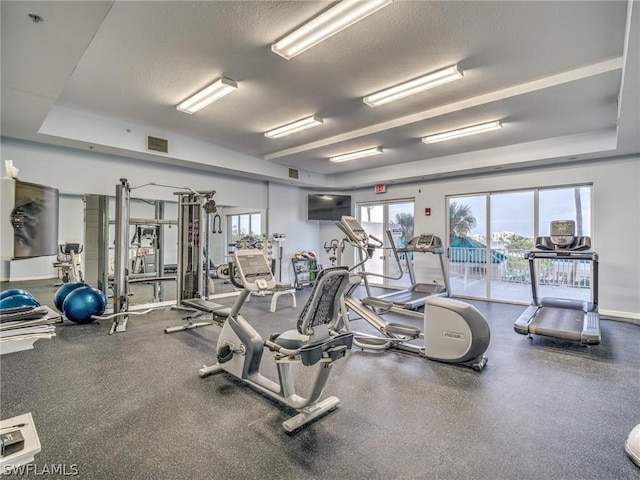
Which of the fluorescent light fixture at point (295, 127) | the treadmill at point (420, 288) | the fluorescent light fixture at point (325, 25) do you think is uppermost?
the fluorescent light fixture at point (295, 127)

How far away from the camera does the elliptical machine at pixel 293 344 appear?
2123mm

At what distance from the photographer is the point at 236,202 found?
23.9 ft

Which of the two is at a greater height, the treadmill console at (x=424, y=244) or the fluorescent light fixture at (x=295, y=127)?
the fluorescent light fixture at (x=295, y=127)

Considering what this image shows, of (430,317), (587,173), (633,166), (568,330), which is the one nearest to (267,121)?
(430,317)

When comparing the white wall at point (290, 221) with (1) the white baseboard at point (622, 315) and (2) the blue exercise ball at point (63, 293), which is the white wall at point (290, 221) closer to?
(2) the blue exercise ball at point (63, 293)

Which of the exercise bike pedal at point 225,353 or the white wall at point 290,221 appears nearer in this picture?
the exercise bike pedal at point 225,353

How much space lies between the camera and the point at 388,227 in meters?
8.45

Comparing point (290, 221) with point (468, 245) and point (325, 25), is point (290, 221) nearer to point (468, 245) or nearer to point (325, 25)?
point (468, 245)

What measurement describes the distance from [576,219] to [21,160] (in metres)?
8.97

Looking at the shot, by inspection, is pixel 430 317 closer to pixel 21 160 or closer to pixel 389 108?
pixel 389 108

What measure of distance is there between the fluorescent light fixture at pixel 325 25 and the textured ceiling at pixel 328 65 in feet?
0.26

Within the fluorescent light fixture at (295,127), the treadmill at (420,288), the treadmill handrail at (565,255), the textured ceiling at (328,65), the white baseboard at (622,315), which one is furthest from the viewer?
the treadmill at (420,288)

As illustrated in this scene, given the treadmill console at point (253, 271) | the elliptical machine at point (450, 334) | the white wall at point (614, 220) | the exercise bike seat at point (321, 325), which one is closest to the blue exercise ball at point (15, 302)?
the treadmill console at point (253, 271)

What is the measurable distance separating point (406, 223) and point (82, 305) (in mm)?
6699
